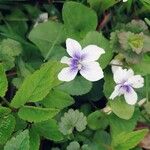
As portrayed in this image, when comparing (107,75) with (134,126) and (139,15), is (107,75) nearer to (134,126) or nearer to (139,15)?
(134,126)

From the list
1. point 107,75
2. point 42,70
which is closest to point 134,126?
point 107,75

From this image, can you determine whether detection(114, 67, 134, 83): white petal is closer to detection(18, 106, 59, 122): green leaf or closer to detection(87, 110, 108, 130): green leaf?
detection(87, 110, 108, 130): green leaf

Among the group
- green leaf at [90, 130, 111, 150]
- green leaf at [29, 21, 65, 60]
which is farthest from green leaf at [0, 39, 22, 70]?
green leaf at [90, 130, 111, 150]

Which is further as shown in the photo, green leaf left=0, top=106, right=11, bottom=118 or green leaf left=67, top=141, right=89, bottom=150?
green leaf left=67, top=141, right=89, bottom=150

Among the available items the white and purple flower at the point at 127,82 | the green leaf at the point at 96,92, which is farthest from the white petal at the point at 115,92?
the green leaf at the point at 96,92

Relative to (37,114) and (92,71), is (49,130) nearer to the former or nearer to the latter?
(37,114)

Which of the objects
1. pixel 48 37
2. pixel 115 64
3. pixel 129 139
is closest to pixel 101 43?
pixel 115 64

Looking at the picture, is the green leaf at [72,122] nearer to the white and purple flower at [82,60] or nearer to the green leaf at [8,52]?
the white and purple flower at [82,60]
